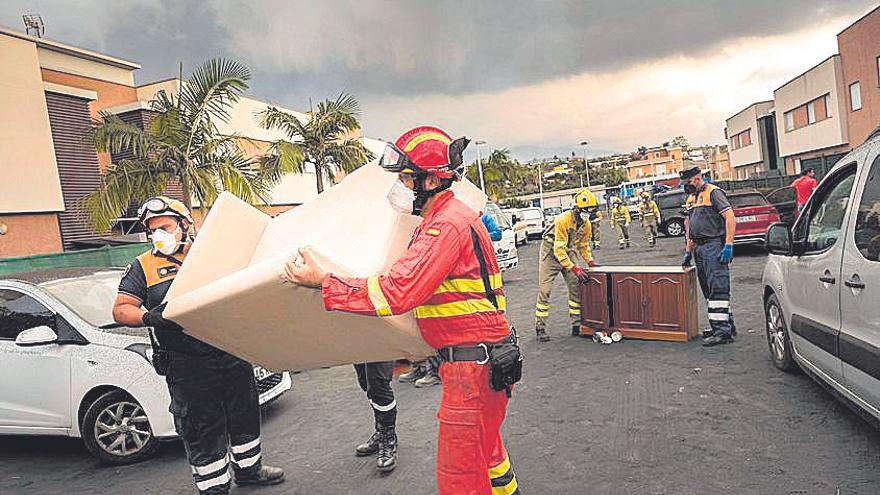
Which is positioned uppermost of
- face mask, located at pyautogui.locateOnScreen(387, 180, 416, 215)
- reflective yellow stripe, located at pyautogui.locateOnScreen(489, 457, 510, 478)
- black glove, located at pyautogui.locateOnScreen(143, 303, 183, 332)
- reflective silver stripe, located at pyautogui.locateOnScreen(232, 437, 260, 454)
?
face mask, located at pyautogui.locateOnScreen(387, 180, 416, 215)

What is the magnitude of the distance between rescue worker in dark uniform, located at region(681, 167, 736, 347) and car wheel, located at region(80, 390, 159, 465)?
567cm

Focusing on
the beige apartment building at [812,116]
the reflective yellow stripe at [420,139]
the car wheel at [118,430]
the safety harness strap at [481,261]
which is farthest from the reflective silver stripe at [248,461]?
the beige apartment building at [812,116]

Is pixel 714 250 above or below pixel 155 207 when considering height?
below

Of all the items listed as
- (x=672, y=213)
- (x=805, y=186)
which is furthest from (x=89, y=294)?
(x=672, y=213)

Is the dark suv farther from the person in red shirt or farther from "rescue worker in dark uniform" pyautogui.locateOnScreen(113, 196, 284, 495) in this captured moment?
"rescue worker in dark uniform" pyautogui.locateOnScreen(113, 196, 284, 495)

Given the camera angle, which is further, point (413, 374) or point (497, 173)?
point (497, 173)

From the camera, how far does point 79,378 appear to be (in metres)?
5.02

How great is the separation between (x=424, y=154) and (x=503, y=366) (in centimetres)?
102

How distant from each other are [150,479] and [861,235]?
17.0 ft

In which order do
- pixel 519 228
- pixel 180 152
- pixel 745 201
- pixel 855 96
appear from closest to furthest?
1. pixel 180 152
2. pixel 745 201
3. pixel 519 228
4. pixel 855 96

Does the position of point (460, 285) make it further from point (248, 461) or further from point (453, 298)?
point (248, 461)

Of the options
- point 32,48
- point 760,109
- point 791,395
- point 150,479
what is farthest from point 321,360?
point 760,109

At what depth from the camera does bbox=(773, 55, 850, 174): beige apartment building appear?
31.4 m

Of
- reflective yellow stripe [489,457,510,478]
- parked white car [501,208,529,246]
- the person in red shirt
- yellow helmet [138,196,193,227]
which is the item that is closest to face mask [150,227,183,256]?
yellow helmet [138,196,193,227]
